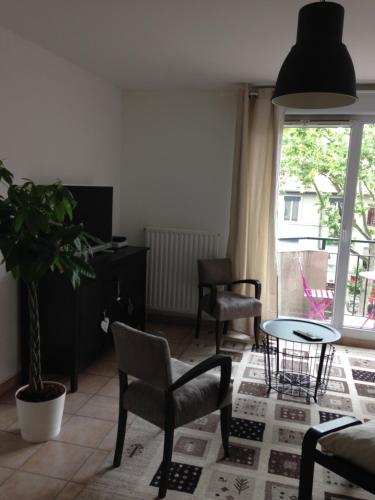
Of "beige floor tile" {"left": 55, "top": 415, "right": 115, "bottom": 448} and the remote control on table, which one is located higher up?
the remote control on table

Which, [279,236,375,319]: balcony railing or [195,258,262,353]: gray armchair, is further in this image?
[279,236,375,319]: balcony railing

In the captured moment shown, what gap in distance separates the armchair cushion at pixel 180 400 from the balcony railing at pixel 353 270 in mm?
2502

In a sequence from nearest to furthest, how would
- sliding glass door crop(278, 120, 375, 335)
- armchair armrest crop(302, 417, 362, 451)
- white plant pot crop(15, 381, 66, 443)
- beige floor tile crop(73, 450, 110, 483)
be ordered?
1. armchair armrest crop(302, 417, 362, 451)
2. beige floor tile crop(73, 450, 110, 483)
3. white plant pot crop(15, 381, 66, 443)
4. sliding glass door crop(278, 120, 375, 335)

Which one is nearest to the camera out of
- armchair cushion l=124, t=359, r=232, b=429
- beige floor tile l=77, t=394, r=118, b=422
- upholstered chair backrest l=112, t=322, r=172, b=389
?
upholstered chair backrest l=112, t=322, r=172, b=389

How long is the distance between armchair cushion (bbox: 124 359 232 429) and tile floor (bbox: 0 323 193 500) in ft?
1.40

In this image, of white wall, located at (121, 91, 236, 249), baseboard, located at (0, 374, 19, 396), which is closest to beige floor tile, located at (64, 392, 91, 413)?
baseboard, located at (0, 374, 19, 396)

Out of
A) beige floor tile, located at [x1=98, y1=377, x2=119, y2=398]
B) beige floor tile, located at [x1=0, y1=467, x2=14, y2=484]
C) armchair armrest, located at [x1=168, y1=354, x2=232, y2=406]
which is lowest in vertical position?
beige floor tile, located at [x1=0, y1=467, x2=14, y2=484]

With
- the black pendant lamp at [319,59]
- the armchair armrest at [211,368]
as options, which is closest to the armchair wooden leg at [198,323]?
the armchair armrest at [211,368]

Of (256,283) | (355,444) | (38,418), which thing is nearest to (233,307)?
(256,283)

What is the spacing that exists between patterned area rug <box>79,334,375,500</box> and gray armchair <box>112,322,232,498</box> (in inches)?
5.8

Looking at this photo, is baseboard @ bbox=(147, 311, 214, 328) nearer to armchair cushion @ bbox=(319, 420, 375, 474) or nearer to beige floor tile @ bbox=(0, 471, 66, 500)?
beige floor tile @ bbox=(0, 471, 66, 500)

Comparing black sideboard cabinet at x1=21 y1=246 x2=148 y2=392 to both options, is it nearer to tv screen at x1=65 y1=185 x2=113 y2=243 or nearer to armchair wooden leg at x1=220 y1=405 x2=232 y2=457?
tv screen at x1=65 y1=185 x2=113 y2=243

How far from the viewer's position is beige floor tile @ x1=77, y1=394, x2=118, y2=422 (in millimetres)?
2889

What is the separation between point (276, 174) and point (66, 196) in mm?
2289
